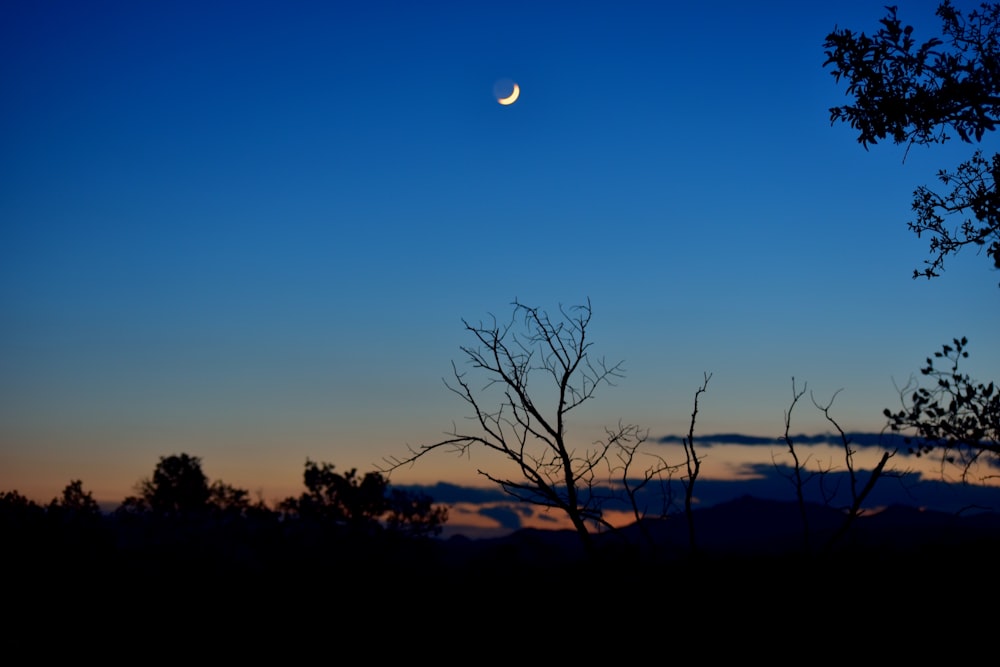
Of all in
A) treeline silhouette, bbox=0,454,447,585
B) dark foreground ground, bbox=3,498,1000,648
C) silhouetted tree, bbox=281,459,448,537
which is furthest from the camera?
silhouetted tree, bbox=281,459,448,537

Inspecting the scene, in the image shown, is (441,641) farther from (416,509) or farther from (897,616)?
(416,509)

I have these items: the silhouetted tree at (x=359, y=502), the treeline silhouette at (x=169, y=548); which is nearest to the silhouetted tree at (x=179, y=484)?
the silhouetted tree at (x=359, y=502)

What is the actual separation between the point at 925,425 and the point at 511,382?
7.14m

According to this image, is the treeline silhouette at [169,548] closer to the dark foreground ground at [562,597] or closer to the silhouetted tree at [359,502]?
the dark foreground ground at [562,597]

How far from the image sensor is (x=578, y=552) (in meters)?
13.8

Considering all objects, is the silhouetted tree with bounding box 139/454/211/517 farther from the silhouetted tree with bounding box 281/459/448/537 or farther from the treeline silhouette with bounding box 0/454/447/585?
the treeline silhouette with bounding box 0/454/447/585

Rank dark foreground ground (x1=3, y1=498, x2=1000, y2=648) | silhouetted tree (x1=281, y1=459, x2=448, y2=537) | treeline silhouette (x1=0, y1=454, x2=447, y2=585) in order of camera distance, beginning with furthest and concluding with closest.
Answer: silhouetted tree (x1=281, y1=459, x2=448, y2=537) → treeline silhouette (x1=0, y1=454, x2=447, y2=585) → dark foreground ground (x1=3, y1=498, x2=1000, y2=648)

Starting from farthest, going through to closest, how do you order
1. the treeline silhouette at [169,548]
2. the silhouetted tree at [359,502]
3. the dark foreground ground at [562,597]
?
the silhouetted tree at [359,502] < the treeline silhouette at [169,548] < the dark foreground ground at [562,597]

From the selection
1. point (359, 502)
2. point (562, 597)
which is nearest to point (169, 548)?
point (562, 597)

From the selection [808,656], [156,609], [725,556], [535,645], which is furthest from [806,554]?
[156,609]

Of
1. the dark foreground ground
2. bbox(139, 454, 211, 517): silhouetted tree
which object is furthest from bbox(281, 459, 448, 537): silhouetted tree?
the dark foreground ground

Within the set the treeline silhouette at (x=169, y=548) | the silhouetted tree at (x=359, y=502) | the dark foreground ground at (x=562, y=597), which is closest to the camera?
the dark foreground ground at (x=562, y=597)

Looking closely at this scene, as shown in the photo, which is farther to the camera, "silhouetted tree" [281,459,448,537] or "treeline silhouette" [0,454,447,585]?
"silhouetted tree" [281,459,448,537]

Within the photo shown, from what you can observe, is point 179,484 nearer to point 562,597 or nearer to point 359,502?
point 359,502
